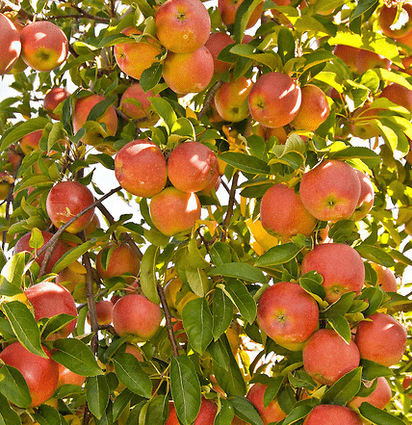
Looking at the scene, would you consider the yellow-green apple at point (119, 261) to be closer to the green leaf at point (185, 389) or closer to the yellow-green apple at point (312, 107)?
the green leaf at point (185, 389)

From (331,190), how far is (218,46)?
65 centimetres

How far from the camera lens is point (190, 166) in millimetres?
1081

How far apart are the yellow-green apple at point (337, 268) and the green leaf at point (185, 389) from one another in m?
0.33

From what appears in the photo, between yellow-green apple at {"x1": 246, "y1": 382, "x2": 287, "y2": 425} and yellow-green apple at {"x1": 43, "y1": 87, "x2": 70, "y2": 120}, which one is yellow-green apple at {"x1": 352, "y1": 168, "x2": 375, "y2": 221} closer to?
yellow-green apple at {"x1": 246, "y1": 382, "x2": 287, "y2": 425}

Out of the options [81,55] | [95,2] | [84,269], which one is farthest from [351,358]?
[95,2]

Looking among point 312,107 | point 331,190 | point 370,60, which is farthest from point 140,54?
point 370,60

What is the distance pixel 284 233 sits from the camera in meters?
1.15

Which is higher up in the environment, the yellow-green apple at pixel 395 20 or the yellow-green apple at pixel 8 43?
the yellow-green apple at pixel 8 43

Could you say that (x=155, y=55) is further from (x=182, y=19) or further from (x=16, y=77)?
(x=16, y=77)

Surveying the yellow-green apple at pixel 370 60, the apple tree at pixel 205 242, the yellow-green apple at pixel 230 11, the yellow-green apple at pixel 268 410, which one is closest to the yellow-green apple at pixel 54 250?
the apple tree at pixel 205 242

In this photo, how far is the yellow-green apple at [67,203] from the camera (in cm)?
126

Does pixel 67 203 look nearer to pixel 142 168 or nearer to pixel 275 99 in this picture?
pixel 142 168

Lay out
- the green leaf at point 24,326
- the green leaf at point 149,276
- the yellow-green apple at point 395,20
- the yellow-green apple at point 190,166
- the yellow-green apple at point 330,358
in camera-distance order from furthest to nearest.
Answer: the yellow-green apple at point 395,20
the green leaf at point 149,276
the yellow-green apple at point 190,166
the yellow-green apple at point 330,358
the green leaf at point 24,326

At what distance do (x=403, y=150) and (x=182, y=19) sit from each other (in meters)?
0.68
